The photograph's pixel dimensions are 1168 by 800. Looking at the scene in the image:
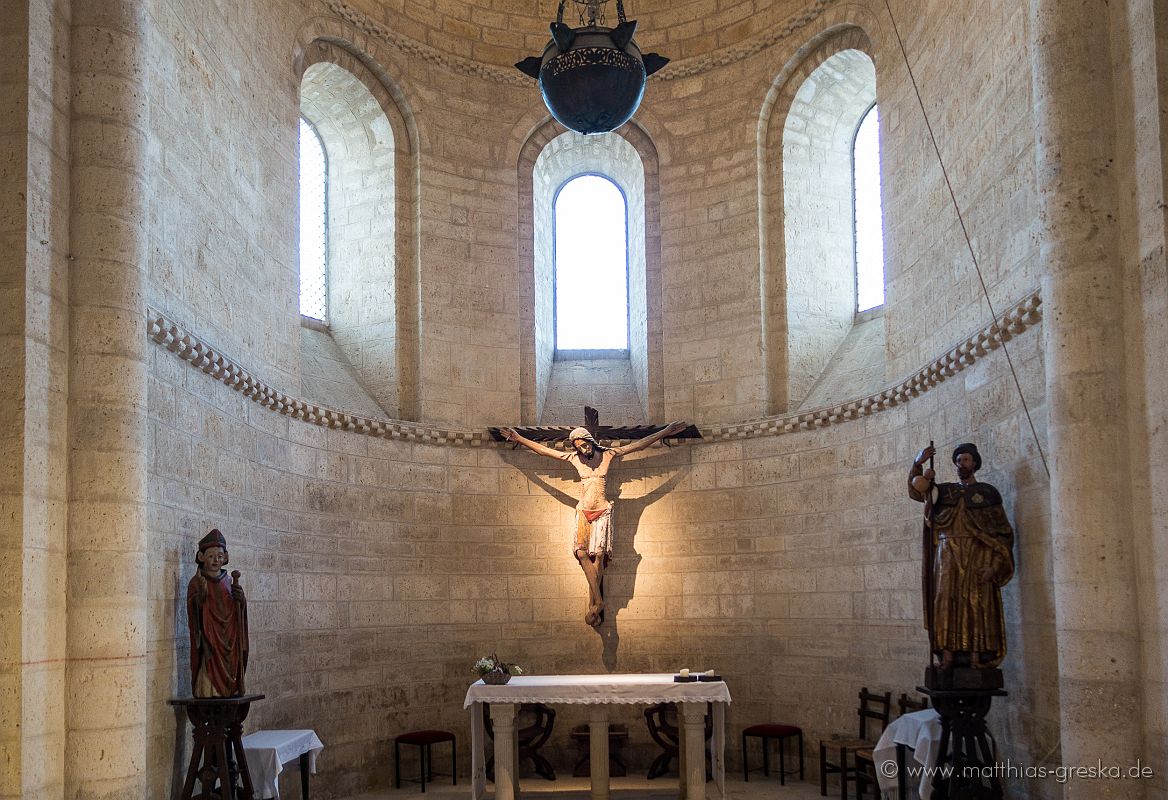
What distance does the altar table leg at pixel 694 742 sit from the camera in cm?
1034

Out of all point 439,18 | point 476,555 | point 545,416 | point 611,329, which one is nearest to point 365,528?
point 476,555

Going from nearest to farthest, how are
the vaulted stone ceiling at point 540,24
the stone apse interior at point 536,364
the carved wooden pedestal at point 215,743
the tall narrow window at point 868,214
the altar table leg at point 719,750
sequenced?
the stone apse interior at point 536,364
the carved wooden pedestal at point 215,743
the altar table leg at point 719,750
the tall narrow window at point 868,214
the vaulted stone ceiling at point 540,24

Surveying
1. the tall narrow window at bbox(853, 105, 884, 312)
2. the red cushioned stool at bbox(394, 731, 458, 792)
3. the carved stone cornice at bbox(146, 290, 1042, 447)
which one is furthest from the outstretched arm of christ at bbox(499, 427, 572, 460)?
the tall narrow window at bbox(853, 105, 884, 312)

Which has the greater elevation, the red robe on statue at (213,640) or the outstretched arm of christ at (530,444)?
the outstretched arm of christ at (530,444)

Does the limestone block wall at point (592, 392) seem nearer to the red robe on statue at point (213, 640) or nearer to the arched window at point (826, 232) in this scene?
the arched window at point (826, 232)

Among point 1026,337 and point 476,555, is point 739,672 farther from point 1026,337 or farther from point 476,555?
point 1026,337

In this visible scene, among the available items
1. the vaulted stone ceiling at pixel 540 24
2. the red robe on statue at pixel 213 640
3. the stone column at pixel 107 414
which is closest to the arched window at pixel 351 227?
the vaulted stone ceiling at pixel 540 24

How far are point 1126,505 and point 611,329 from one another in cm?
787

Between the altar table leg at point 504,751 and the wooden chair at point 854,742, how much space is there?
2773 mm

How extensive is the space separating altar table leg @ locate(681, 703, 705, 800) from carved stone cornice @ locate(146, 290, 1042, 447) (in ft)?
10.7

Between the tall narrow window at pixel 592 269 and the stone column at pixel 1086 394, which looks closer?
the stone column at pixel 1086 394

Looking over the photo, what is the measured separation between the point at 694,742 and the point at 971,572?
3135 millimetres

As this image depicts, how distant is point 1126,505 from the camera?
7.29m

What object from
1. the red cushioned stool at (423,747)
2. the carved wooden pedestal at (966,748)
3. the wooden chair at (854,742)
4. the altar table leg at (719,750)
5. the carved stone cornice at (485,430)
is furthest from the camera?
the red cushioned stool at (423,747)
